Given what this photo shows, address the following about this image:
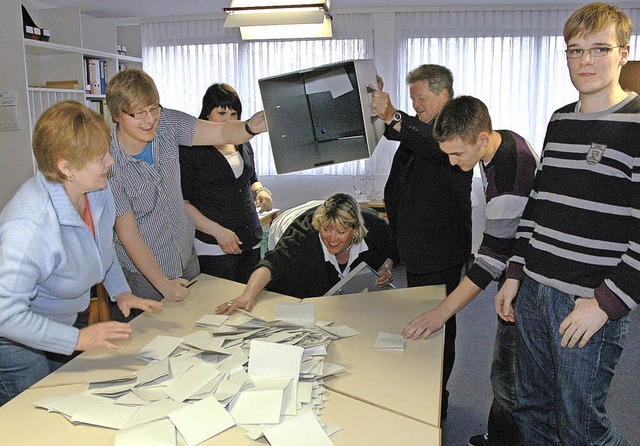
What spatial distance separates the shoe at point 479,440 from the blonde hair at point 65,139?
1908mm

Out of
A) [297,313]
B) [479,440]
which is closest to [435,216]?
[297,313]

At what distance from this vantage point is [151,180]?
7.55ft

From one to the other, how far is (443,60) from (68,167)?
5.11 m

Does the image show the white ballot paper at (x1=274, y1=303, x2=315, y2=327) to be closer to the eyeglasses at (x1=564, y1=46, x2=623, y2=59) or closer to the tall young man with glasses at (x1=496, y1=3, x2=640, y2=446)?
the tall young man with glasses at (x1=496, y1=3, x2=640, y2=446)

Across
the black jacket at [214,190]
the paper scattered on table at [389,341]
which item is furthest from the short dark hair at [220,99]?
the paper scattered on table at [389,341]

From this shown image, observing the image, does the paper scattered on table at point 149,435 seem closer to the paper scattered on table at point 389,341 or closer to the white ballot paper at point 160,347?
the white ballot paper at point 160,347

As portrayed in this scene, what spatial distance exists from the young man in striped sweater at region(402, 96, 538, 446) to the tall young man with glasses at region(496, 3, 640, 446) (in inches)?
10.3

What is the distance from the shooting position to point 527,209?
196 cm

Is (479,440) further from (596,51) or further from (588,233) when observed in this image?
(596,51)

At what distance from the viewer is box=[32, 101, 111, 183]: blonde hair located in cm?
170

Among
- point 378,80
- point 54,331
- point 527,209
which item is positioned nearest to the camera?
point 54,331

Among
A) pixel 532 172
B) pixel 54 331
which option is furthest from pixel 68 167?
pixel 532 172

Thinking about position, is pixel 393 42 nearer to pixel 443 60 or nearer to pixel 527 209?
pixel 443 60

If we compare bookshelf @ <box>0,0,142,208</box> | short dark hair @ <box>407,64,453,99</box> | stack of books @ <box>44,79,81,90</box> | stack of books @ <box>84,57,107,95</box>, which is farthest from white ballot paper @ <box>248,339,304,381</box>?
stack of books @ <box>84,57,107,95</box>
